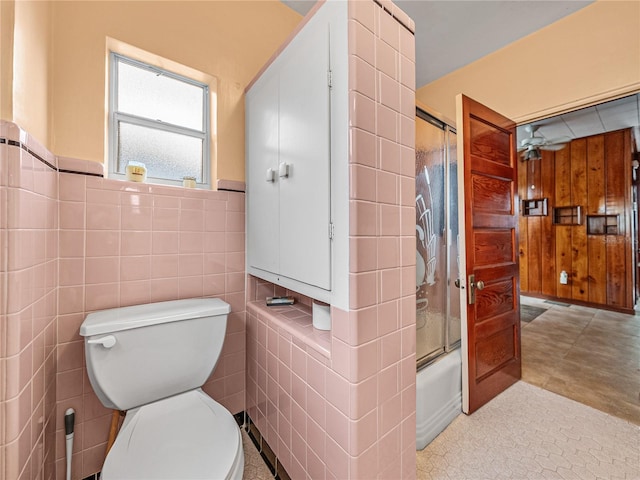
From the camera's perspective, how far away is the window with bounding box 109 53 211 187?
136cm

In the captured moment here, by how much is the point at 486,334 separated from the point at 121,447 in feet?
6.43

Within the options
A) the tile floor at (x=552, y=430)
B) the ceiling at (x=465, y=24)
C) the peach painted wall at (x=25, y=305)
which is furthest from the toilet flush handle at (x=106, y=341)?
the ceiling at (x=465, y=24)

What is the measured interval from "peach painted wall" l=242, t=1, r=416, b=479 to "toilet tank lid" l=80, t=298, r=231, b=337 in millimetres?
430

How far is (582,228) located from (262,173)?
5.22 m

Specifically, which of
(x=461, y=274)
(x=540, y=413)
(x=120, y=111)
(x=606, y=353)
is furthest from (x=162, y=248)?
(x=606, y=353)

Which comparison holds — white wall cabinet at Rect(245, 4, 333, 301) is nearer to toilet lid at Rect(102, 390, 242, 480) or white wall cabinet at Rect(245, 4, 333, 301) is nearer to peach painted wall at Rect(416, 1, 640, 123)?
toilet lid at Rect(102, 390, 242, 480)

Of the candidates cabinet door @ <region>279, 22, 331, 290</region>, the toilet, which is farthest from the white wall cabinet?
the toilet

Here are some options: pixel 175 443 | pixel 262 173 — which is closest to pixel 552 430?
pixel 175 443

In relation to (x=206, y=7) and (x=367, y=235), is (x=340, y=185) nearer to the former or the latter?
(x=367, y=235)

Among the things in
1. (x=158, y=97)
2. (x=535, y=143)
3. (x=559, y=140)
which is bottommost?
(x=158, y=97)

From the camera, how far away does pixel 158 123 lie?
147 cm

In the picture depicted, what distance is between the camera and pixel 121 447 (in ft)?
2.91

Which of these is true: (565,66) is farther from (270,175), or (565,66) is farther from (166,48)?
(166,48)

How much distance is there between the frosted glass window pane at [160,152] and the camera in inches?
54.6
